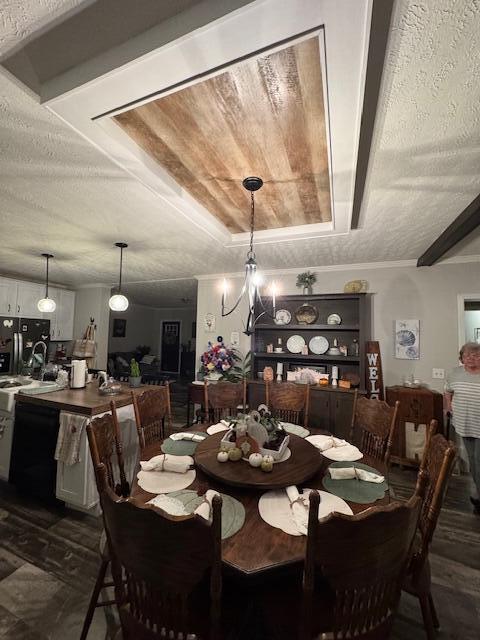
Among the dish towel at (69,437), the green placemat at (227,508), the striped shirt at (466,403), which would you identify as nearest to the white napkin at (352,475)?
the green placemat at (227,508)

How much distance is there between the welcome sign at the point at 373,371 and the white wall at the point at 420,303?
211mm

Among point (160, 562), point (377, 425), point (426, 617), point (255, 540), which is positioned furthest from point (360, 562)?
point (377, 425)

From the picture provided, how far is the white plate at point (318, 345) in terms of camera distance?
12.7 feet

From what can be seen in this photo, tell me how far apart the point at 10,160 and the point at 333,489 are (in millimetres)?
2619

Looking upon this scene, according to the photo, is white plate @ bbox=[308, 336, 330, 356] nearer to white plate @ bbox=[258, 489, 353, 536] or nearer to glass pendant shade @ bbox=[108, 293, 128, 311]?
glass pendant shade @ bbox=[108, 293, 128, 311]

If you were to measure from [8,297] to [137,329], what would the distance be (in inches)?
177

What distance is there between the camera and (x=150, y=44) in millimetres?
925

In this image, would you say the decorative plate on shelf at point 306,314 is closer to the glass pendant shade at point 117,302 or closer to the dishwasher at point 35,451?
the glass pendant shade at point 117,302

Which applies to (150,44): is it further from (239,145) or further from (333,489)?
(333,489)

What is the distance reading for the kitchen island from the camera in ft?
7.19

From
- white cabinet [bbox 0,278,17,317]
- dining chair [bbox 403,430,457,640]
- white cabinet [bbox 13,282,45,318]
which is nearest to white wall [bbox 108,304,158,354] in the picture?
white cabinet [bbox 13,282,45,318]

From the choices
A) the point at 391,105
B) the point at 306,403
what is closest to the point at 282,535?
the point at 306,403

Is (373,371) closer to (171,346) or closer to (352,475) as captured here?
(352,475)

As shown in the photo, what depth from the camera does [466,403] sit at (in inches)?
94.7
